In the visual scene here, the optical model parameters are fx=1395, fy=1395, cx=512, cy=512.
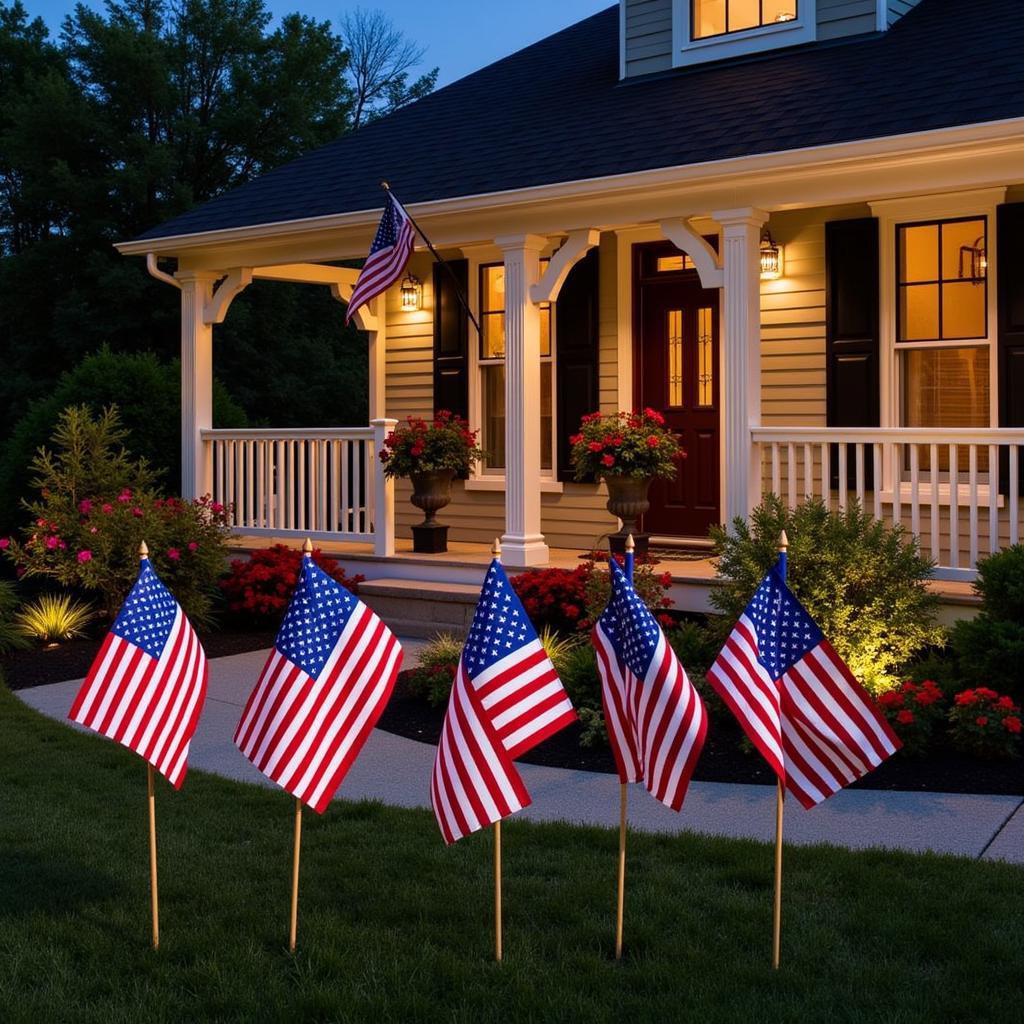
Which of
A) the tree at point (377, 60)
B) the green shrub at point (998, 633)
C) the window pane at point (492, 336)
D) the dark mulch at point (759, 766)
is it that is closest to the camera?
the dark mulch at point (759, 766)

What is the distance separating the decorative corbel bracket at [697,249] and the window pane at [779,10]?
284 centimetres

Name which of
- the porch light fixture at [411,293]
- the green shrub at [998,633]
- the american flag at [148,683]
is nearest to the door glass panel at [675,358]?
the porch light fixture at [411,293]

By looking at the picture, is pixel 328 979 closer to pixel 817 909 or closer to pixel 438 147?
pixel 817 909

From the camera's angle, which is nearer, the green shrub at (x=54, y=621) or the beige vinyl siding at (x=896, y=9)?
the green shrub at (x=54, y=621)

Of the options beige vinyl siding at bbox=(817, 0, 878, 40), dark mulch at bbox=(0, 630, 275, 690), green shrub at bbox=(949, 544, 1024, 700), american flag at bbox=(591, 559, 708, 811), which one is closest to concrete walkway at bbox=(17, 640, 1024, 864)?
green shrub at bbox=(949, 544, 1024, 700)

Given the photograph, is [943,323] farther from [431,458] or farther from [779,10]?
[431,458]

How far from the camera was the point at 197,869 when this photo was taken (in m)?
4.90

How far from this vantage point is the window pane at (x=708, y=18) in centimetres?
1175

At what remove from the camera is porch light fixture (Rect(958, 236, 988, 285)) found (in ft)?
31.6

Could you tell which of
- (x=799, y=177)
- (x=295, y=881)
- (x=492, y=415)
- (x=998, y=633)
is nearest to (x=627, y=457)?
(x=799, y=177)

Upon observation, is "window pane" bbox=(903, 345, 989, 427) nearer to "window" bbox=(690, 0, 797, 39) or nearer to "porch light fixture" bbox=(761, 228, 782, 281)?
"porch light fixture" bbox=(761, 228, 782, 281)

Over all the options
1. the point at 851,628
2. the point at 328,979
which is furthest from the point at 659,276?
the point at 328,979

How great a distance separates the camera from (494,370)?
12336 millimetres

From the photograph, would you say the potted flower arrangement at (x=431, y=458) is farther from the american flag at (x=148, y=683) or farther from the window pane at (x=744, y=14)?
the american flag at (x=148, y=683)
